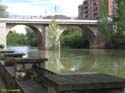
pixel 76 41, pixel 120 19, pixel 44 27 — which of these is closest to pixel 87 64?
pixel 120 19

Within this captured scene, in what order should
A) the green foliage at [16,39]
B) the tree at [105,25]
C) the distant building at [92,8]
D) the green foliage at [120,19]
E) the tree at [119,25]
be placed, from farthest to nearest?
the green foliage at [16,39] < the distant building at [92,8] < the tree at [105,25] < the tree at [119,25] < the green foliage at [120,19]

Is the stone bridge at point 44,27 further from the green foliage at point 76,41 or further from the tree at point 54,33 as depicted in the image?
the green foliage at point 76,41

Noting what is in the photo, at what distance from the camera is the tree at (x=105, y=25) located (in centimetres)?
5253

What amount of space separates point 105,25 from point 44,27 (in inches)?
420

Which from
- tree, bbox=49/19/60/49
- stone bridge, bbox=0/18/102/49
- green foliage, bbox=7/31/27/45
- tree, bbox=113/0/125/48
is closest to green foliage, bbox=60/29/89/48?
stone bridge, bbox=0/18/102/49

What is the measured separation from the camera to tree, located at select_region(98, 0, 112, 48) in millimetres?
52531

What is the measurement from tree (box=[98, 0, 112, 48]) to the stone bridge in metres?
2.60

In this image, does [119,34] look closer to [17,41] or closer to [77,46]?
[77,46]

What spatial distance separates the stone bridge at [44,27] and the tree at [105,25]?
8.52 feet

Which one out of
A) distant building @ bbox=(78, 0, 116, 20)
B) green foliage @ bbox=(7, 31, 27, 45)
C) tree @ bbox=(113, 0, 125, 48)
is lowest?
green foliage @ bbox=(7, 31, 27, 45)

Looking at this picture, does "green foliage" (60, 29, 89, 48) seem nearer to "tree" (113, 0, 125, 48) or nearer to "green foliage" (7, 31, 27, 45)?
"tree" (113, 0, 125, 48)

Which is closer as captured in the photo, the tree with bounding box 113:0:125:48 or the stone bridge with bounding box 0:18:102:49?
the tree with bounding box 113:0:125:48

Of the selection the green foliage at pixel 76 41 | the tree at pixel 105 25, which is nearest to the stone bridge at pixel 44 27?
the green foliage at pixel 76 41

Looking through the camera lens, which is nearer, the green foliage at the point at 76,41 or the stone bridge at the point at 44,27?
the stone bridge at the point at 44,27
